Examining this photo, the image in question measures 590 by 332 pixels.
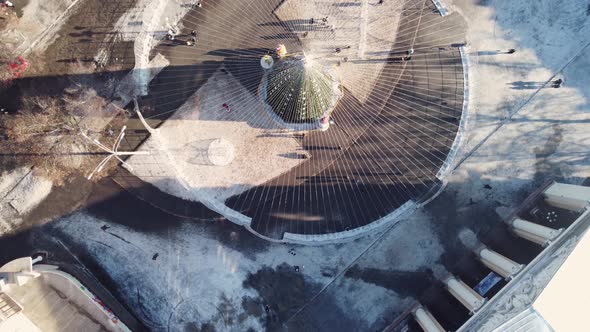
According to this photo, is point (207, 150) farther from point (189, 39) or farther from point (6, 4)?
point (6, 4)

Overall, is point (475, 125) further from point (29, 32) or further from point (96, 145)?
point (29, 32)

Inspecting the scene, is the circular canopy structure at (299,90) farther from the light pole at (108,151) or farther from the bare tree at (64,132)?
the bare tree at (64,132)

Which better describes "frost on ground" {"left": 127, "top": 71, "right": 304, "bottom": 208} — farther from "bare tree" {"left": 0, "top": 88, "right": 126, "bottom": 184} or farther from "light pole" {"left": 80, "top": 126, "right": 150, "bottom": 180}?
"bare tree" {"left": 0, "top": 88, "right": 126, "bottom": 184}

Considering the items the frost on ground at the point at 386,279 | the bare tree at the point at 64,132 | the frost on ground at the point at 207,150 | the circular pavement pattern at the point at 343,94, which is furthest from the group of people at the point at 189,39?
the frost on ground at the point at 386,279

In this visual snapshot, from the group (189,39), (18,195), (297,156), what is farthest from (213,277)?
(189,39)

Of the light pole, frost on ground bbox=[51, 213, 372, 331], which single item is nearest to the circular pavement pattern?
frost on ground bbox=[51, 213, 372, 331]

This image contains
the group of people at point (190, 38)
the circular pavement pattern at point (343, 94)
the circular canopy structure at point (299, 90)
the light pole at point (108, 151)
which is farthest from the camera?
the group of people at point (190, 38)

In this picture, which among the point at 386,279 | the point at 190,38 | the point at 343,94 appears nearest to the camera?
the point at 386,279
